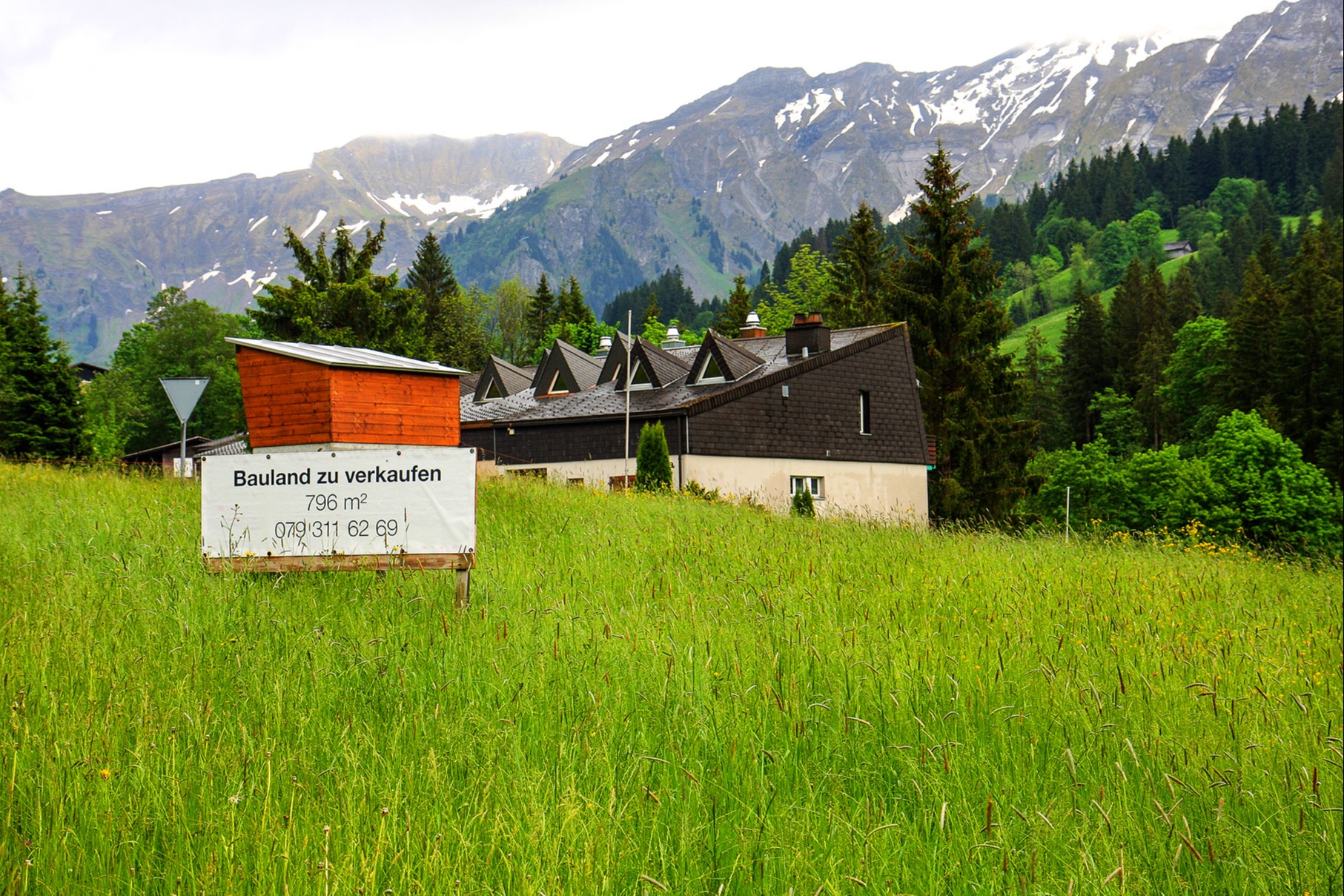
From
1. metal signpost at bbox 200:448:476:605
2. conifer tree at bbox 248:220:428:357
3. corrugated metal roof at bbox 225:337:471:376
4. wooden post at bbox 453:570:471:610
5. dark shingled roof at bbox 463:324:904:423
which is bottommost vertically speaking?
wooden post at bbox 453:570:471:610

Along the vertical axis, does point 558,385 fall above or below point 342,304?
below

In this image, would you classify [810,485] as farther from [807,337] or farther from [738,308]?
[738,308]

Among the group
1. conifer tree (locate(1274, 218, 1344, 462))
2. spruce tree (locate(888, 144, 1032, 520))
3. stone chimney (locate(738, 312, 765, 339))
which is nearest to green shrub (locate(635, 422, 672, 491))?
spruce tree (locate(888, 144, 1032, 520))

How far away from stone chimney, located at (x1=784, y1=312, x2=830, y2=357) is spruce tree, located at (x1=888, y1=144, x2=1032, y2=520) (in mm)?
5448

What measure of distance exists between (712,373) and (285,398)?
25.3 meters

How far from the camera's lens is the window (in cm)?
3881

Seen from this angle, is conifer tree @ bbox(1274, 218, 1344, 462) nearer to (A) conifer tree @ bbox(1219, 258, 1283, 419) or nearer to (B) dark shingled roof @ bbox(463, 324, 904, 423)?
(A) conifer tree @ bbox(1219, 258, 1283, 419)

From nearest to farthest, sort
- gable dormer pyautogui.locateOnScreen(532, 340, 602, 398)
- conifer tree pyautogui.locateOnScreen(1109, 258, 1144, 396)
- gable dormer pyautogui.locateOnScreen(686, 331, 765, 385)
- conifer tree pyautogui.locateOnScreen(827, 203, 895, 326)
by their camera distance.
Result: gable dormer pyautogui.locateOnScreen(686, 331, 765, 385) < gable dormer pyautogui.locateOnScreen(532, 340, 602, 398) < conifer tree pyautogui.locateOnScreen(827, 203, 895, 326) < conifer tree pyautogui.locateOnScreen(1109, 258, 1144, 396)

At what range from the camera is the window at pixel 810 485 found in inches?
1528

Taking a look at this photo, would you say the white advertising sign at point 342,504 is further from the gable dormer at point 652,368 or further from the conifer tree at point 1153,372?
the conifer tree at point 1153,372

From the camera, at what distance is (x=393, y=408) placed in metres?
16.3

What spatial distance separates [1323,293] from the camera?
65438mm

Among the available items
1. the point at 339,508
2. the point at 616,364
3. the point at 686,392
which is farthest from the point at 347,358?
the point at 616,364

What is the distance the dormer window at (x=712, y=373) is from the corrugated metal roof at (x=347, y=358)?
24.6 meters
